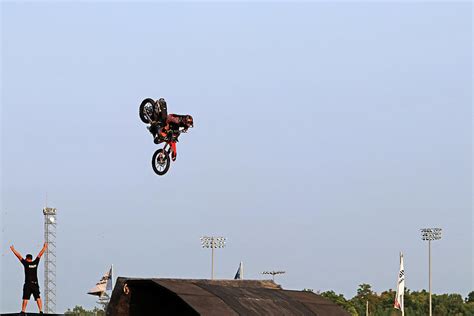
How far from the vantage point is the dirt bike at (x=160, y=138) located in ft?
112

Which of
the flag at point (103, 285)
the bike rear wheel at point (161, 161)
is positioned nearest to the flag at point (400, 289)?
the flag at point (103, 285)

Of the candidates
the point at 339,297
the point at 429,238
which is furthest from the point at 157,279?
the point at 339,297

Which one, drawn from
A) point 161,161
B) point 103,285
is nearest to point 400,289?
point 103,285

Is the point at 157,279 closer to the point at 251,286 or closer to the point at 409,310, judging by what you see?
the point at 251,286

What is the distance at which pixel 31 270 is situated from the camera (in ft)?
111

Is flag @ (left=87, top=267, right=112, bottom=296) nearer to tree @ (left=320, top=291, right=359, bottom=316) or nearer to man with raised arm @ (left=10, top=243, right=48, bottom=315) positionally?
man with raised arm @ (left=10, top=243, right=48, bottom=315)

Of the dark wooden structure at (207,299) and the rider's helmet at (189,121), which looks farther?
the rider's helmet at (189,121)

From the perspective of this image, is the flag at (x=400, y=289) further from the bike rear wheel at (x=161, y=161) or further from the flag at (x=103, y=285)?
the bike rear wheel at (x=161, y=161)

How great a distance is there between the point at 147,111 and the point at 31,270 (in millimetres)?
6028

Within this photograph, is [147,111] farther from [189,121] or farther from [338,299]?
[338,299]

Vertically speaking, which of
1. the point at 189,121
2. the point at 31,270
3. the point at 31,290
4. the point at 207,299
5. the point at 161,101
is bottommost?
the point at 207,299

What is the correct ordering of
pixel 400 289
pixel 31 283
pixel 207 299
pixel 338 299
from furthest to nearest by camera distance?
pixel 338 299 < pixel 400 289 < pixel 31 283 < pixel 207 299

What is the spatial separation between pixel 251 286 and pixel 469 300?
10327cm

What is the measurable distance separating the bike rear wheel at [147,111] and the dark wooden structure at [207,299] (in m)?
7.83
